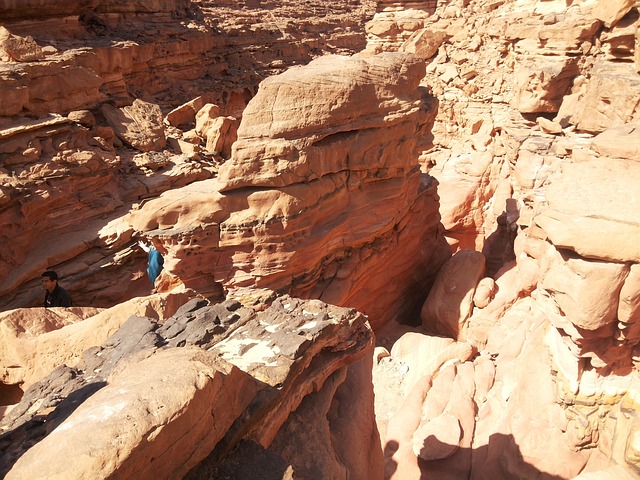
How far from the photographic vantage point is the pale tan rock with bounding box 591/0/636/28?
9398mm

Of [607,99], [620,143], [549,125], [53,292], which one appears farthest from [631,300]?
[53,292]

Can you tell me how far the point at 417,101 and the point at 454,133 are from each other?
6.26 metres

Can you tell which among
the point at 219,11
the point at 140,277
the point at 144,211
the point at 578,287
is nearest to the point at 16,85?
the point at 140,277

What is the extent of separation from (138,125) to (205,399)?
12.9 m

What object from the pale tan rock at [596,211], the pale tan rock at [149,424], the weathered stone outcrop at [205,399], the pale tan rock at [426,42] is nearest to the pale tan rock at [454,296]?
the pale tan rock at [596,211]

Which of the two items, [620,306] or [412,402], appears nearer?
[620,306]

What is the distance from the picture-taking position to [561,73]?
10.5 metres

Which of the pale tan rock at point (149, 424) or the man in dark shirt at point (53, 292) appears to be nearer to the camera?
the pale tan rock at point (149, 424)

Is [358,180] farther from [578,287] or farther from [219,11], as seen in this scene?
[219,11]

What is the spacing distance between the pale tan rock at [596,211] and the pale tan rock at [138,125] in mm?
11306

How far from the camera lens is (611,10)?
31.8 feet

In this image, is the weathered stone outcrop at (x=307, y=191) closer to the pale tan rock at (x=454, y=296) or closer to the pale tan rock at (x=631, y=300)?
the pale tan rock at (x=454, y=296)

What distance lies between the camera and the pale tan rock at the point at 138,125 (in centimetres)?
1369

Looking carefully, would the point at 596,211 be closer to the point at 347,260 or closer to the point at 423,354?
the point at 423,354
